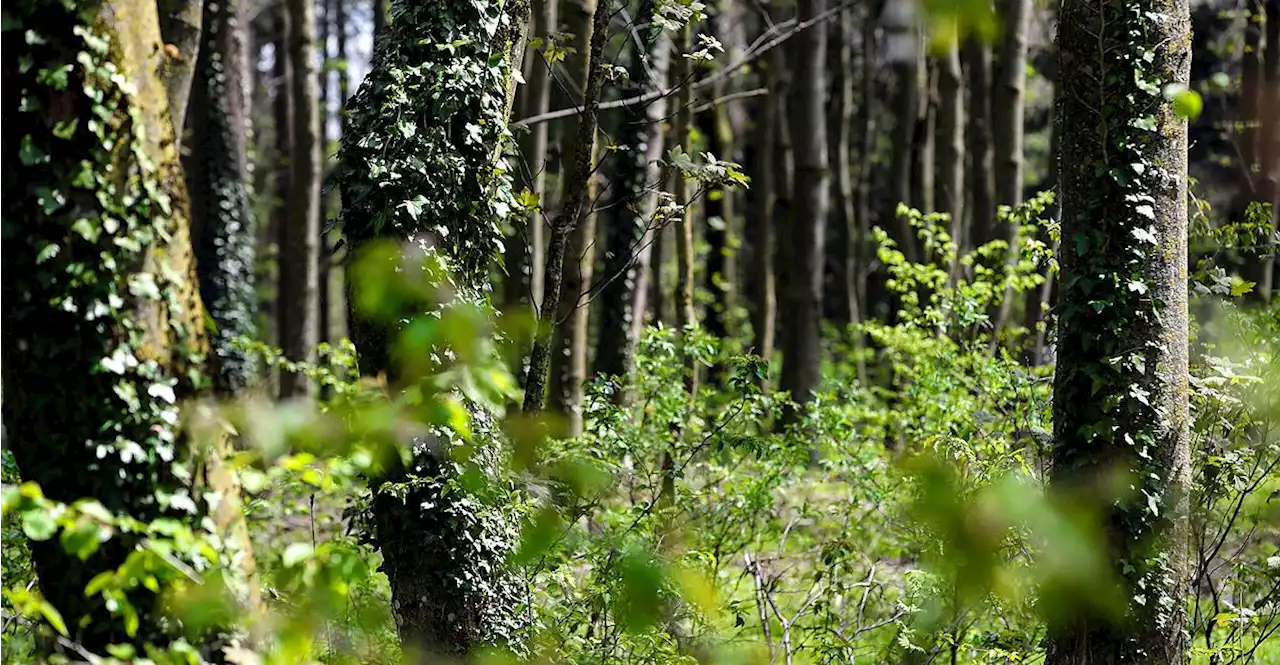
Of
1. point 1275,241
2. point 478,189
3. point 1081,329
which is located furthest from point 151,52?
point 1275,241

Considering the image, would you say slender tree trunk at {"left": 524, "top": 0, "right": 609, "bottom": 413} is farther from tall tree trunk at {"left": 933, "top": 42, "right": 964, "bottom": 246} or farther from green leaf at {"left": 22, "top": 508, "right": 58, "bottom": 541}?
tall tree trunk at {"left": 933, "top": 42, "right": 964, "bottom": 246}

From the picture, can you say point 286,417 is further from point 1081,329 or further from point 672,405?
point 672,405

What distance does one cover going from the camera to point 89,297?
325 centimetres

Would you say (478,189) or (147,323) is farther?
(478,189)

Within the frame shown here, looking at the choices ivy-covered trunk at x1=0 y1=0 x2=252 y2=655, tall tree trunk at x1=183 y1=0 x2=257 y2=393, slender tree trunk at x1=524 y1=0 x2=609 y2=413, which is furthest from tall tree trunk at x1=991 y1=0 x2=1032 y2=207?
ivy-covered trunk at x1=0 y1=0 x2=252 y2=655

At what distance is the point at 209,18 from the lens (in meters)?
14.1

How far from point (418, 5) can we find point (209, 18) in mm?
9543

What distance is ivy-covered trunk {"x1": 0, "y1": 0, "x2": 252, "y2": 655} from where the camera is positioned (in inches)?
127

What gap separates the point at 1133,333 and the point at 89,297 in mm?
4307

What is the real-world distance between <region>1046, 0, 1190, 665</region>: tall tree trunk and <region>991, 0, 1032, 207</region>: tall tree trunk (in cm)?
876

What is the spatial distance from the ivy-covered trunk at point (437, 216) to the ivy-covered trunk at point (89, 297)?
5.94ft

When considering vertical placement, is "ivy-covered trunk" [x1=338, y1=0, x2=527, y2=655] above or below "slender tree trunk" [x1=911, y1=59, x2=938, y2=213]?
below

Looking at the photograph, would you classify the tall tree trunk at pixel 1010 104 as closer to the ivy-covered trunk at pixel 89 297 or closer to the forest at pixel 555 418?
the forest at pixel 555 418

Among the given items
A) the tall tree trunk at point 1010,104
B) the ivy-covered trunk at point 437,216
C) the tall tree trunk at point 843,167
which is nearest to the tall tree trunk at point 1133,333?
the ivy-covered trunk at point 437,216
